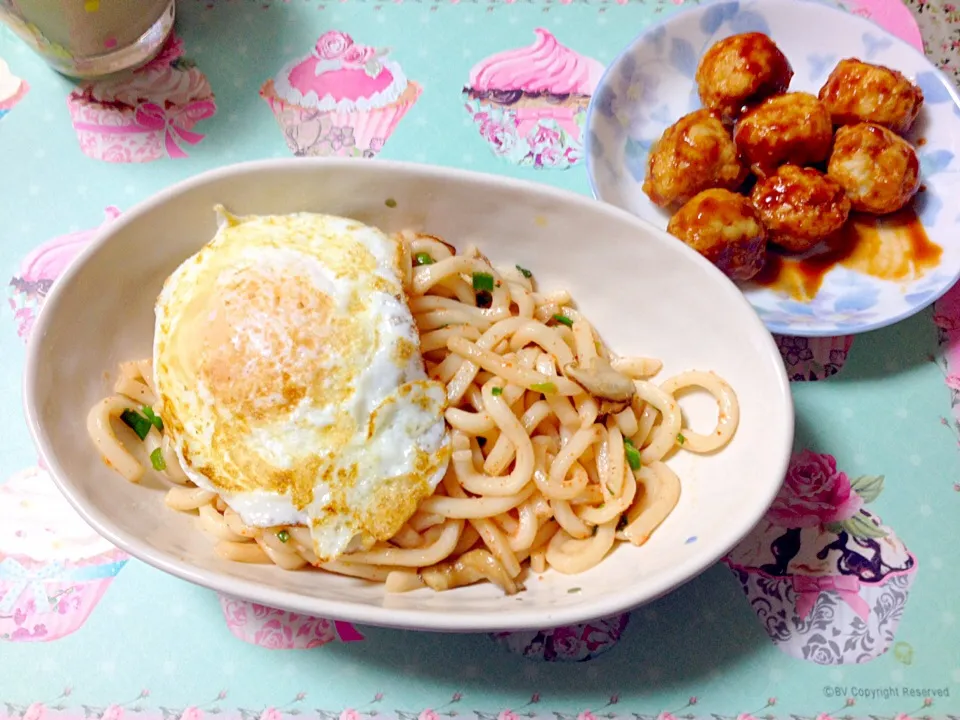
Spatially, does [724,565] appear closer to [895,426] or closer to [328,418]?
[895,426]

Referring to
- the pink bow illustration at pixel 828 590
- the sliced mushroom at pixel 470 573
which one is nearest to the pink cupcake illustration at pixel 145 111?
the sliced mushroom at pixel 470 573

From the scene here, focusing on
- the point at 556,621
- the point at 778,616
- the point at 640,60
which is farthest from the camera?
the point at 640,60

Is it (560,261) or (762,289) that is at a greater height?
(560,261)

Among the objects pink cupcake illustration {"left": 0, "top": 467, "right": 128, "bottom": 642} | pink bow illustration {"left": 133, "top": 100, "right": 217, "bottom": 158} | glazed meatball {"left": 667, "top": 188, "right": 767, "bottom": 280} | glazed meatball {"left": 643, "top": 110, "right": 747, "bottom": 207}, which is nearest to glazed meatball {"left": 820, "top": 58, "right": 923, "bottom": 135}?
glazed meatball {"left": 643, "top": 110, "right": 747, "bottom": 207}

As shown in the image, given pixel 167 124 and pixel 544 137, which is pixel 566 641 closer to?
pixel 544 137

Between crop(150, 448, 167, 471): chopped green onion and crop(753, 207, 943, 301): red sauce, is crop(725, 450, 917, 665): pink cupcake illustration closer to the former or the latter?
crop(753, 207, 943, 301): red sauce

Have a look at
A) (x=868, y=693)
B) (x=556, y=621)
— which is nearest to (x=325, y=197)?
(x=556, y=621)

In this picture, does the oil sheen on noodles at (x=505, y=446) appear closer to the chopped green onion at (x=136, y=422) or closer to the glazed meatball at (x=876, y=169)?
the chopped green onion at (x=136, y=422)
